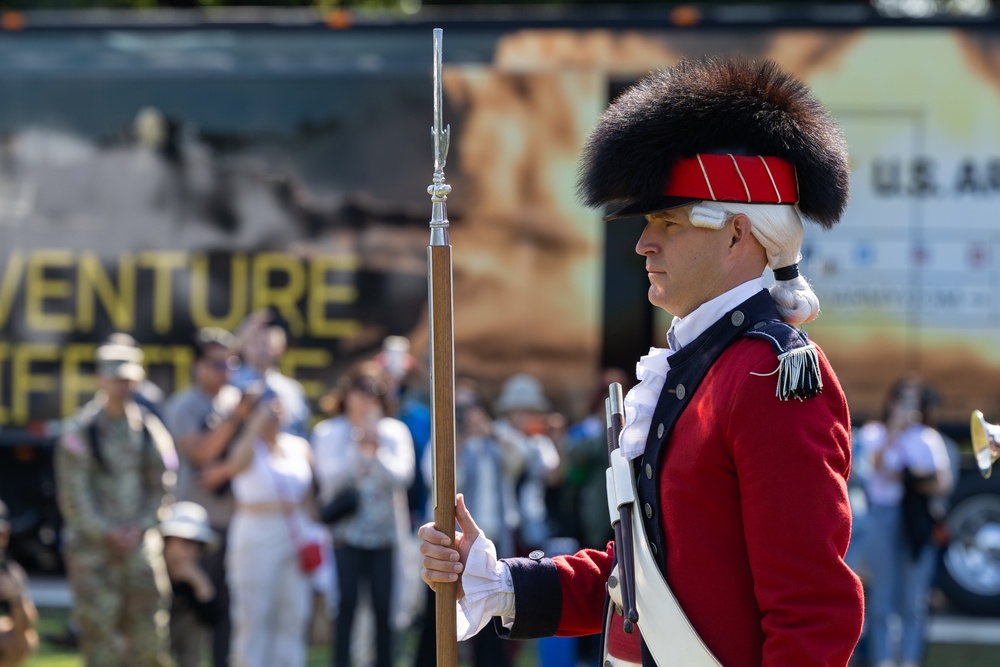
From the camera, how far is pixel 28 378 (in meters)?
10.8

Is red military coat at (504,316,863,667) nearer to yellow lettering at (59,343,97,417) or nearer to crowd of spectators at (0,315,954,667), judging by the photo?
crowd of spectators at (0,315,954,667)

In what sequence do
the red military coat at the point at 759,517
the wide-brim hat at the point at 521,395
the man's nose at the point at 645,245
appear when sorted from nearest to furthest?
the red military coat at the point at 759,517 → the man's nose at the point at 645,245 → the wide-brim hat at the point at 521,395

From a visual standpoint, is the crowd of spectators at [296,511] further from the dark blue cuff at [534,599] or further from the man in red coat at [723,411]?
the man in red coat at [723,411]

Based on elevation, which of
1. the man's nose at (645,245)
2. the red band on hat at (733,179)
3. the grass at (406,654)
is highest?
the red band on hat at (733,179)

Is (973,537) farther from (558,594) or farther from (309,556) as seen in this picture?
(558,594)

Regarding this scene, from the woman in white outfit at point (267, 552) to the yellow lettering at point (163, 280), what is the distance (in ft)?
11.4

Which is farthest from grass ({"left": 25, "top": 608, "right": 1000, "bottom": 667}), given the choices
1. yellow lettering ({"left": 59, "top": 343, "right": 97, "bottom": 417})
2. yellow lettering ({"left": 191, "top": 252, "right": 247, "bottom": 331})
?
yellow lettering ({"left": 191, "top": 252, "right": 247, "bottom": 331})

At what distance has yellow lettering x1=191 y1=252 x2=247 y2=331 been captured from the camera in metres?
10.5

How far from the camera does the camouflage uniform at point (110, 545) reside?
22.4ft

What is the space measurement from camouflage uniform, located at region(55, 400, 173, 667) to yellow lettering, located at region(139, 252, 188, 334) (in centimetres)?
371

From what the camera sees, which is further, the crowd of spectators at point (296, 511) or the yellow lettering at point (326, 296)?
the yellow lettering at point (326, 296)

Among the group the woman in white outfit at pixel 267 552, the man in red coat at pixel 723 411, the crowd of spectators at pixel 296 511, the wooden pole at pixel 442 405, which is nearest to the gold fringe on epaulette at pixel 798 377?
the man in red coat at pixel 723 411

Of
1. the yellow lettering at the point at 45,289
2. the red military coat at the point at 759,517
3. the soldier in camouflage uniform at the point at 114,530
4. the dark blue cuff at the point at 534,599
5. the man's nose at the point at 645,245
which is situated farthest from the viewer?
the yellow lettering at the point at 45,289

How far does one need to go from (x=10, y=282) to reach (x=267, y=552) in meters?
4.61
